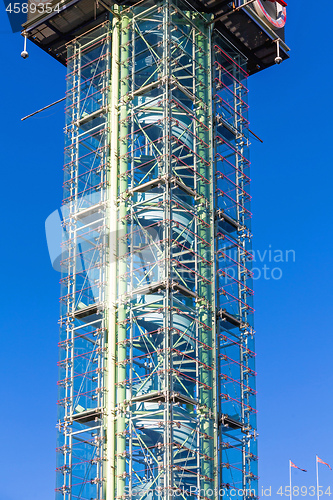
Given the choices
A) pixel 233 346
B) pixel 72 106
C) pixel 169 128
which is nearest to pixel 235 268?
pixel 233 346

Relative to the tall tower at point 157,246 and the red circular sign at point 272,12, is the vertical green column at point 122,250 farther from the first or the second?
the red circular sign at point 272,12

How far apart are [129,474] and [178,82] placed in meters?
26.5

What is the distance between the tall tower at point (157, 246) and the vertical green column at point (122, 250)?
9 centimetres

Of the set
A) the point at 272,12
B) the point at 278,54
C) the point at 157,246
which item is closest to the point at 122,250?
the point at 157,246

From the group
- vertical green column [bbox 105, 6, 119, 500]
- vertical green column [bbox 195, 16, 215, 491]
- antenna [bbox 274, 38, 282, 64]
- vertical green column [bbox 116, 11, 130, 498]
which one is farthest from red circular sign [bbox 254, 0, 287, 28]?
vertical green column [bbox 105, 6, 119, 500]

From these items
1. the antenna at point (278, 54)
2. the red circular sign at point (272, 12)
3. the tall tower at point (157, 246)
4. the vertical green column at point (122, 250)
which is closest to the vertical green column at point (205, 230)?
the tall tower at point (157, 246)

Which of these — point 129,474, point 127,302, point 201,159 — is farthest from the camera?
point 201,159

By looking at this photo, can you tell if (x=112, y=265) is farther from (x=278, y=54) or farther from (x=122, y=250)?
(x=278, y=54)

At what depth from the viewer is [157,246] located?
71.0 metres

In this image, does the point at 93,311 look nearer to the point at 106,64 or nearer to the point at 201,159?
the point at 201,159

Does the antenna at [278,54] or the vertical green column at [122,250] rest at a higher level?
the antenna at [278,54]

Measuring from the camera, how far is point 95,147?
77.8 meters

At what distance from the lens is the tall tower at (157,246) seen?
220ft

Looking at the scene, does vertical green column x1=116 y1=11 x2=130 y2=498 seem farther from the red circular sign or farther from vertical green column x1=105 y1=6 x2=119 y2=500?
the red circular sign
